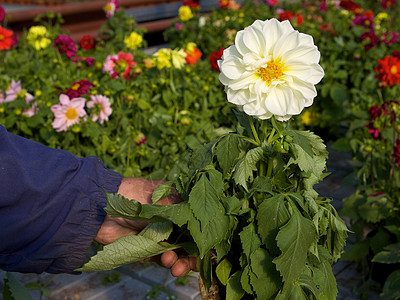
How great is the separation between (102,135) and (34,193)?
5.18 feet

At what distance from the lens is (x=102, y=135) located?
302cm

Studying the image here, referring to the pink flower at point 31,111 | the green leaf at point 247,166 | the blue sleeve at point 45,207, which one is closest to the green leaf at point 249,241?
the green leaf at point 247,166

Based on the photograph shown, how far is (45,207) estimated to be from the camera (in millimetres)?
1469

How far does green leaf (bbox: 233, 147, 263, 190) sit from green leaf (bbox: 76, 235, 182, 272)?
29cm

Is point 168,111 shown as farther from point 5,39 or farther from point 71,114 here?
point 5,39

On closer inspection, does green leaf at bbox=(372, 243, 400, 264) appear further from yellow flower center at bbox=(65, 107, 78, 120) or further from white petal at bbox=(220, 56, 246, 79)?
yellow flower center at bbox=(65, 107, 78, 120)

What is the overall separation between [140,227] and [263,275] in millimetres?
464

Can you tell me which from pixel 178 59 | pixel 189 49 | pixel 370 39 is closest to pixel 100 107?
pixel 178 59

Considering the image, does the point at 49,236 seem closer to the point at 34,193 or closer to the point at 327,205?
the point at 34,193

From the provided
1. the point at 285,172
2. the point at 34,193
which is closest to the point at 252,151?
the point at 285,172

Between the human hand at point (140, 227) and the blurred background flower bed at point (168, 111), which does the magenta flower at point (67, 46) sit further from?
the human hand at point (140, 227)

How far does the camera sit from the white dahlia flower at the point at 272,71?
124 cm

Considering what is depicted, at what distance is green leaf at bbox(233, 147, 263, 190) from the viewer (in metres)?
1.26

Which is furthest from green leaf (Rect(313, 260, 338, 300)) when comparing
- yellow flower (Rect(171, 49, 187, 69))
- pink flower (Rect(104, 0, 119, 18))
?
pink flower (Rect(104, 0, 119, 18))
